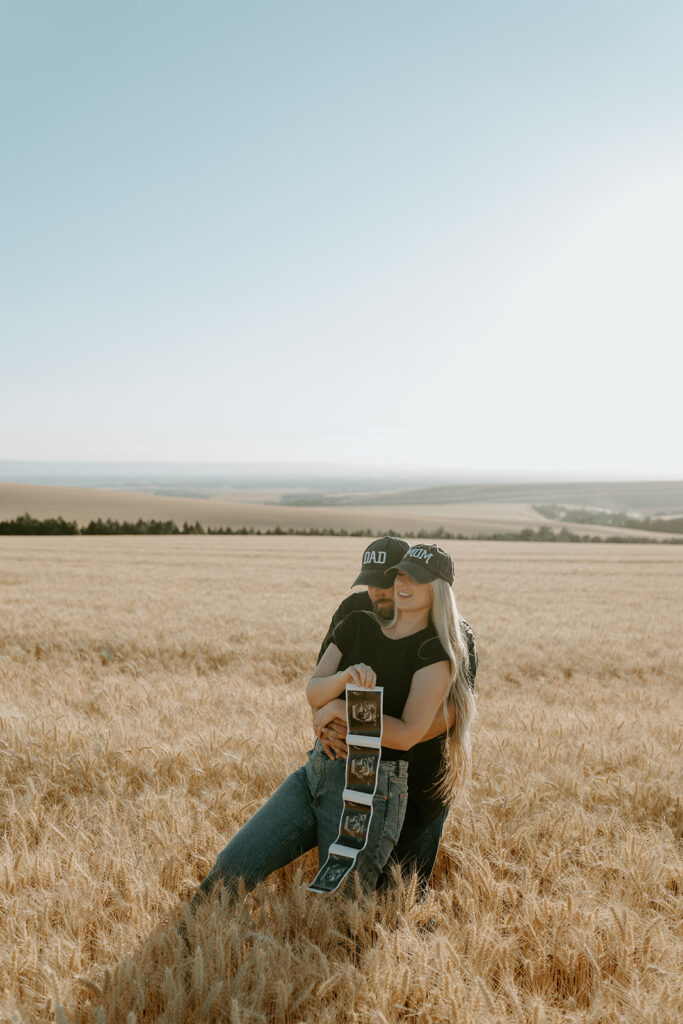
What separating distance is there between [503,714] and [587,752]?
1.44 meters

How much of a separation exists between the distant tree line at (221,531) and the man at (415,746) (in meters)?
40.4

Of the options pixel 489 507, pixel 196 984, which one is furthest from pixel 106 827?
pixel 489 507

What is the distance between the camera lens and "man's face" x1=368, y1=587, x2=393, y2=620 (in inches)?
113

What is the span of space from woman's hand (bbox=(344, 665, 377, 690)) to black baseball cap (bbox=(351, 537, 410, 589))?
0.43m

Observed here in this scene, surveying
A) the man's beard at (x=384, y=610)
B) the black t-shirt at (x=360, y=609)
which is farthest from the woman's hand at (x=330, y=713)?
the man's beard at (x=384, y=610)

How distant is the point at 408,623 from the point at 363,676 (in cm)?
38

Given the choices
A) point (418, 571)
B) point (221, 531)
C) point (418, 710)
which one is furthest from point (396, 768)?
point (221, 531)

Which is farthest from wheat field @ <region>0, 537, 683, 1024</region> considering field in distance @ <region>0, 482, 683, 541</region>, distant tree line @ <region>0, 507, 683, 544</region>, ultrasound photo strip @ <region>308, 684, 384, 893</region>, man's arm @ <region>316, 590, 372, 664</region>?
field in distance @ <region>0, 482, 683, 541</region>

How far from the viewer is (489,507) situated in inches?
3925

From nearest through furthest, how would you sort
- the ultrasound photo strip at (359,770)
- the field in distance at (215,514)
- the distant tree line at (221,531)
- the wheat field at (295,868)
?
the wheat field at (295,868)
the ultrasound photo strip at (359,770)
the distant tree line at (221,531)
the field in distance at (215,514)

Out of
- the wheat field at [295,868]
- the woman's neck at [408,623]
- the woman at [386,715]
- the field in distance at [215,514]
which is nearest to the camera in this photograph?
the wheat field at [295,868]

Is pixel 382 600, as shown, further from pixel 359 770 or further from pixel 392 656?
pixel 359 770

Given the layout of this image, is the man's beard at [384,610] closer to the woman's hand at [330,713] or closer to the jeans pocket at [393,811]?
the woman's hand at [330,713]

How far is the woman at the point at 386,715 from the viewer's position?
261 cm
